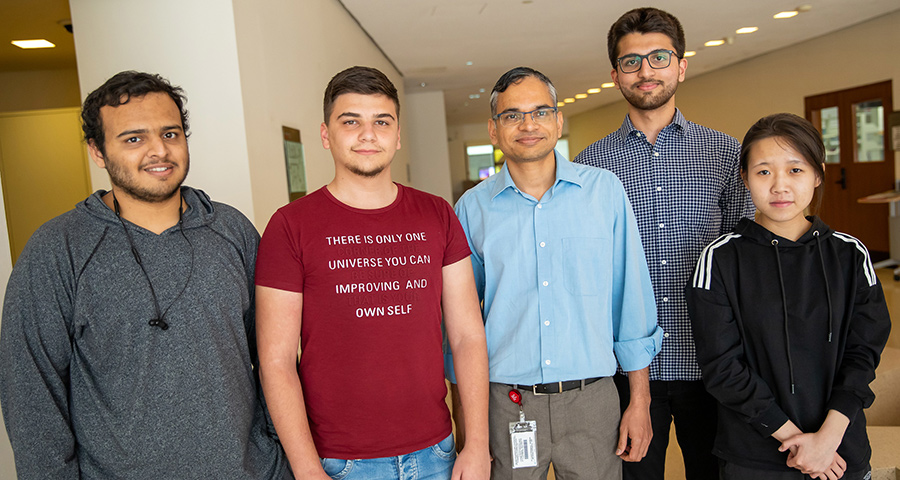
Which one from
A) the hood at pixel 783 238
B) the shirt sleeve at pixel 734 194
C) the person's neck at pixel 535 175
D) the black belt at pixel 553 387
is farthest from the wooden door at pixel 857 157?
the black belt at pixel 553 387

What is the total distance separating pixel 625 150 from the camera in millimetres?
2084

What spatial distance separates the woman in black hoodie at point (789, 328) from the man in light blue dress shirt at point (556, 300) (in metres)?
0.20

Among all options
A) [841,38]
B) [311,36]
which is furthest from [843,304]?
[841,38]

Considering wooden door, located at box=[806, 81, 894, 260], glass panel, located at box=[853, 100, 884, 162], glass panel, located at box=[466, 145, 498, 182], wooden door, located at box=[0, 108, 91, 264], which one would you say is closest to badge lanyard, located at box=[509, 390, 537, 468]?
wooden door, located at box=[0, 108, 91, 264]

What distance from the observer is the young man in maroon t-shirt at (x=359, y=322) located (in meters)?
1.43

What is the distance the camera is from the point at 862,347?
1.65 meters

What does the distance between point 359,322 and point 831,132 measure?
928cm

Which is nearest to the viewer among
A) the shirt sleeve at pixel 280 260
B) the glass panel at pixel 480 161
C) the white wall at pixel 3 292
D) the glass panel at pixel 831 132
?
the shirt sleeve at pixel 280 260

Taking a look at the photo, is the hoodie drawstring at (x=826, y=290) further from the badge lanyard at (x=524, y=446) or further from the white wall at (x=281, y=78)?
the white wall at (x=281, y=78)

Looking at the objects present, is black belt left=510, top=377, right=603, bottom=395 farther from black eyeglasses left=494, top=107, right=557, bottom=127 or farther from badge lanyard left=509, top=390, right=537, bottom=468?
black eyeglasses left=494, top=107, right=557, bottom=127

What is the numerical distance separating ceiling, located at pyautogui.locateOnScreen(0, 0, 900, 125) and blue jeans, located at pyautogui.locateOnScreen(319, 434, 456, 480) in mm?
3877

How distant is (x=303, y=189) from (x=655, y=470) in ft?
7.75

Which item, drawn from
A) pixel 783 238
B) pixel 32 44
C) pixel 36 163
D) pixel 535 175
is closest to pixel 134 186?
pixel 535 175

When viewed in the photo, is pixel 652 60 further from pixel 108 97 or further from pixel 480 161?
pixel 480 161
